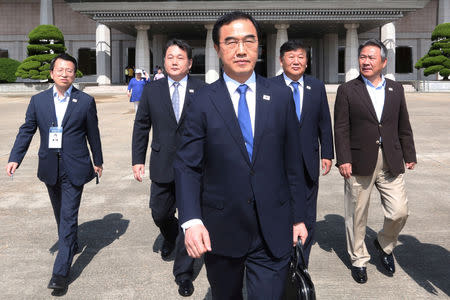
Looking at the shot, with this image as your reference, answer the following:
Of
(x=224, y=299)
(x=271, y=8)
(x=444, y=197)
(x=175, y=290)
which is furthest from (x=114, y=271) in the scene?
(x=271, y=8)

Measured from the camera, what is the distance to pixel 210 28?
116ft

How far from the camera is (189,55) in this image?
14.5ft

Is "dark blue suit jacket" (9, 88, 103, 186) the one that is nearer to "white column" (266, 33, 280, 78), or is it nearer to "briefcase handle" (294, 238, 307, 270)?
"briefcase handle" (294, 238, 307, 270)

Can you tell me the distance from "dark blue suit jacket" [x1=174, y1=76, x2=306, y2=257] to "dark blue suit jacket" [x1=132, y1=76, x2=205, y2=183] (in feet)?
6.00

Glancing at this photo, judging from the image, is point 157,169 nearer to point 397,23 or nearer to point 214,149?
point 214,149

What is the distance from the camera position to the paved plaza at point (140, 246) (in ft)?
12.6

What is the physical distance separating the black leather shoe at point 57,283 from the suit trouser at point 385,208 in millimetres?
2490

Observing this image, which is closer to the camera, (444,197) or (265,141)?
(265,141)

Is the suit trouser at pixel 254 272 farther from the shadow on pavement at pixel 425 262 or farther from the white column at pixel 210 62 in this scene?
the white column at pixel 210 62

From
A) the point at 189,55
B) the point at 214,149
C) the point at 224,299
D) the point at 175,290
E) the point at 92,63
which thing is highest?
the point at 92,63

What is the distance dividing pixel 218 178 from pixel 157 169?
1.96 m

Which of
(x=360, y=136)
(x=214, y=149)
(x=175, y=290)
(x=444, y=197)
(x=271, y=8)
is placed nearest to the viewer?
(x=214, y=149)

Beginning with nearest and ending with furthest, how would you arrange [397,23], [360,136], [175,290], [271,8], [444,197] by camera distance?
[175,290] < [360,136] < [444,197] < [271,8] < [397,23]

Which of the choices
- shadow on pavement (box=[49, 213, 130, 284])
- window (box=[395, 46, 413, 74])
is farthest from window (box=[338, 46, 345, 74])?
shadow on pavement (box=[49, 213, 130, 284])
